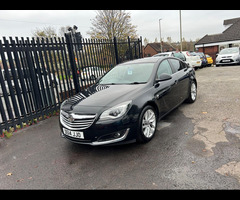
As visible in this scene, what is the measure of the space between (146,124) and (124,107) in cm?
63

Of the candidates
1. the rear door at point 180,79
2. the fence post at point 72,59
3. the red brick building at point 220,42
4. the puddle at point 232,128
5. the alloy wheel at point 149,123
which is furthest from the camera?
the red brick building at point 220,42

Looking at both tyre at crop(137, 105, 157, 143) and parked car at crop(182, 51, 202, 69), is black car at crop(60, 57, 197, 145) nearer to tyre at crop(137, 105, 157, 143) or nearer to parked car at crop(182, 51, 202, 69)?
tyre at crop(137, 105, 157, 143)

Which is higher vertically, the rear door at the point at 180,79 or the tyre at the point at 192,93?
the rear door at the point at 180,79

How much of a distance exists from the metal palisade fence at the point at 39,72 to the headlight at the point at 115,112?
2900mm

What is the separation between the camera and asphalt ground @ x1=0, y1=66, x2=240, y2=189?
7.63 ft

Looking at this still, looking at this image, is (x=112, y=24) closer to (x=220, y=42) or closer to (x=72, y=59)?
(x=72, y=59)

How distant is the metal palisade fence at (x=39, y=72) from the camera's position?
433 centimetres

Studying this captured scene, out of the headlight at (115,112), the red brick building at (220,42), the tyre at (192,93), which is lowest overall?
the tyre at (192,93)

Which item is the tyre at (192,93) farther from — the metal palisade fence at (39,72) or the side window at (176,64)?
the metal palisade fence at (39,72)

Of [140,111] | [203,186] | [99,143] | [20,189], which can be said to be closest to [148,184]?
[203,186]

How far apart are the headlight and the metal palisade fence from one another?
2.90m

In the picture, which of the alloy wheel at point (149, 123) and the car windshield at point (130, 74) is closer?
the alloy wheel at point (149, 123)

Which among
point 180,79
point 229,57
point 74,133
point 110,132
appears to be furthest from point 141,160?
point 229,57

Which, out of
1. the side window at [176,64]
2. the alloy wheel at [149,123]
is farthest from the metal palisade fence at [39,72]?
the alloy wheel at [149,123]
